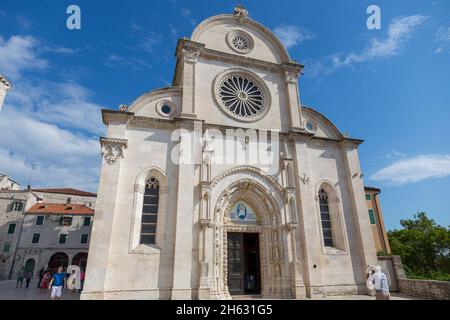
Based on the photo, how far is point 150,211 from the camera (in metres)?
13.1

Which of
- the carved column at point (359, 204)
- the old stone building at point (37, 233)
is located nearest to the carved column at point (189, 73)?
the carved column at point (359, 204)

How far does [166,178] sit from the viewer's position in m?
13.4

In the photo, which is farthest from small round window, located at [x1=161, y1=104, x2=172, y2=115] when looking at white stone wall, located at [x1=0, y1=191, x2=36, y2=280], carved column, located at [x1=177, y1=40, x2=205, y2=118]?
white stone wall, located at [x1=0, y1=191, x2=36, y2=280]

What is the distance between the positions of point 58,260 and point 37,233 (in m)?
4.28

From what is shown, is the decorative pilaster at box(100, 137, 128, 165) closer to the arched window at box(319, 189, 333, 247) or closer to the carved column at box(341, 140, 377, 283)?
the arched window at box(319, 189, 333, 247)

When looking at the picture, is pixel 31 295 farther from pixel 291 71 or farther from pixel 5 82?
pixel 291 71

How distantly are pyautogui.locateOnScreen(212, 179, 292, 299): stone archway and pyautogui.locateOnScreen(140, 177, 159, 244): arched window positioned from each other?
9.83 feet

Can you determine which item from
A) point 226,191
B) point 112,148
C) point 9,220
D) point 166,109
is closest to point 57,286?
point 112,148

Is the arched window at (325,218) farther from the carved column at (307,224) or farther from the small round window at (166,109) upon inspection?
the small round window at (166,109)

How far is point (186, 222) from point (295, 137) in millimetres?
8309

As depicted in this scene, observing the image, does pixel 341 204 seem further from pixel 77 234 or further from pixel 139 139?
pixel 77 234

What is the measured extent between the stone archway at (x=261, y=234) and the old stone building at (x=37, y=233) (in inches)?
1120

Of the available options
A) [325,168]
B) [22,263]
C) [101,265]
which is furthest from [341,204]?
[22,263]

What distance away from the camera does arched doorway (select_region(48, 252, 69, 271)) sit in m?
32.7
